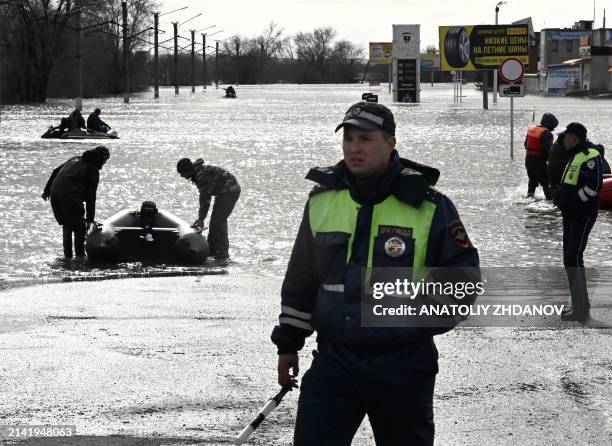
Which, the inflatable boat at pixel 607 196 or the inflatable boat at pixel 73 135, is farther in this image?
the inflatable boat at pixel 73 135

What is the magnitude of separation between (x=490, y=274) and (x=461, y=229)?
8.30 meters

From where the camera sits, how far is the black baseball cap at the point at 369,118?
4168mm

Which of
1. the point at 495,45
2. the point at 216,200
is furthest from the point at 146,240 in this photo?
the point at 495,45

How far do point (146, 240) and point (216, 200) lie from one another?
3.05 ft

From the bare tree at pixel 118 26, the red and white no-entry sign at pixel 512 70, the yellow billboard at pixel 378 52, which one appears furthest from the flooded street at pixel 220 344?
the yellow billboard at pixel 378 52

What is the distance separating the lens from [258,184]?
23.0m

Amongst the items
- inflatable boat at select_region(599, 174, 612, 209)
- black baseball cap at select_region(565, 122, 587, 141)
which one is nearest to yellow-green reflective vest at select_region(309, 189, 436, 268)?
black baseball cap at select_region(565, 122, 587, 141)

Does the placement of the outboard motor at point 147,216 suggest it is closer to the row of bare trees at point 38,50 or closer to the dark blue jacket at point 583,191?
the dark blue jacket at point 583,191

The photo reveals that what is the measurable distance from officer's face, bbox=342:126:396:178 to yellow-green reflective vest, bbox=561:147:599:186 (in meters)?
5.56

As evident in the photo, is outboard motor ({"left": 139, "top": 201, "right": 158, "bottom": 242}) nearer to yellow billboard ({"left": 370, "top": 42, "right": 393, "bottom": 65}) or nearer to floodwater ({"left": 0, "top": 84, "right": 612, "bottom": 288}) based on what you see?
floodwater ({"left": 0, "top": 84, "right": 612, "bottom": 288})

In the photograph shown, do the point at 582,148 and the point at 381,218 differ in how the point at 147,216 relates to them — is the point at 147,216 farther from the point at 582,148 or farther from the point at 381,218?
the point at 381,218

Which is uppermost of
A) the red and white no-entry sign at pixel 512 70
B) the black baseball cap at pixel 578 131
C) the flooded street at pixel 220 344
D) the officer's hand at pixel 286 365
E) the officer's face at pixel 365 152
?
the red and white no-entry sign at pixel 512 70

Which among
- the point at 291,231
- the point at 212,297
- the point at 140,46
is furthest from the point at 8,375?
the point at 140,46

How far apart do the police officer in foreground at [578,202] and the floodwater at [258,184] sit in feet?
11.3
